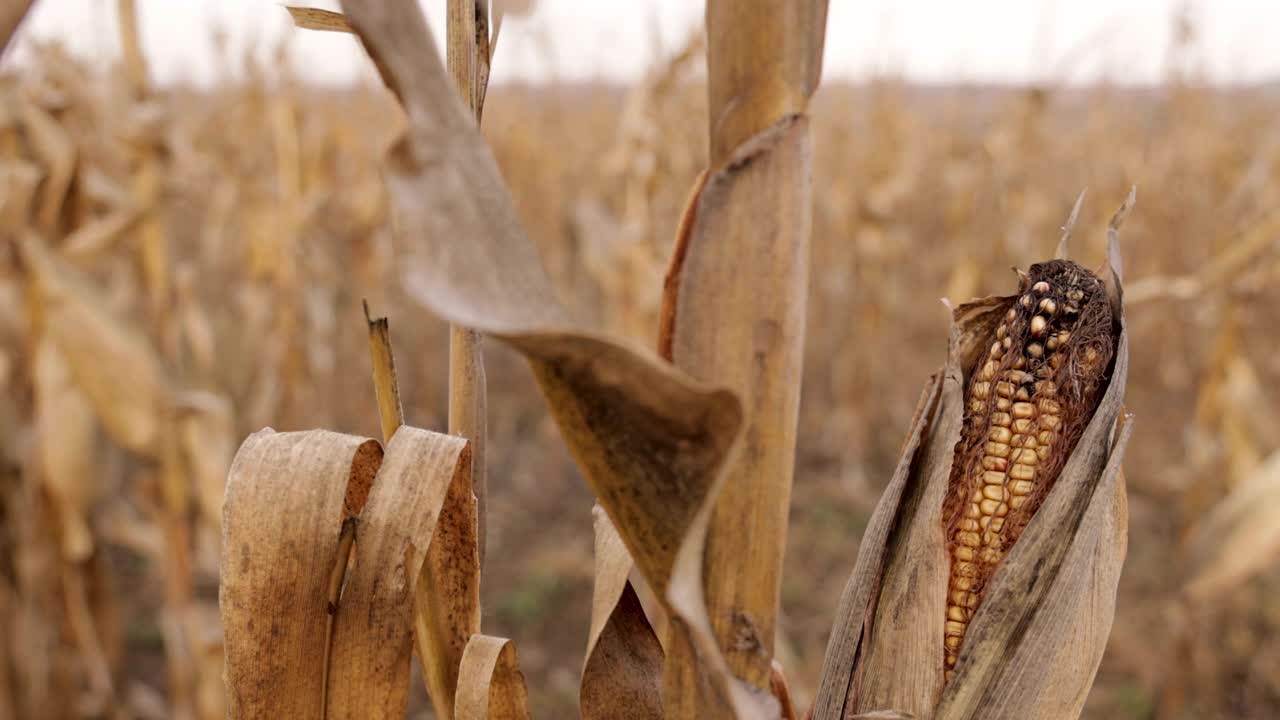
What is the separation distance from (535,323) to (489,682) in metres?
0.26

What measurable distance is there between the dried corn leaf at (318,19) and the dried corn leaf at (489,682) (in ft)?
1.08

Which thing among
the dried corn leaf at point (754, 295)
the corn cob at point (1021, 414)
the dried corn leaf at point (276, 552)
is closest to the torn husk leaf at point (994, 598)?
the corn cob at point (1021, 414)

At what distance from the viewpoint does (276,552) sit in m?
0.48

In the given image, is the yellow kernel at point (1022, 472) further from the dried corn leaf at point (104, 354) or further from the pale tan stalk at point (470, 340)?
the dried corn leaf at point (104, 354)

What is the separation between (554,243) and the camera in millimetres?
6977

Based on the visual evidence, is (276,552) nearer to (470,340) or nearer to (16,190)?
(470,340)

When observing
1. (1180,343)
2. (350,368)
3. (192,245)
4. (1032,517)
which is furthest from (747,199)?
(192,245)

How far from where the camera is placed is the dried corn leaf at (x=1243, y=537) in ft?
2.83

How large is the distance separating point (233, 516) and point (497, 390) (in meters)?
4.84

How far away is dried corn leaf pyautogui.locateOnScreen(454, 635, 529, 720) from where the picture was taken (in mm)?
476

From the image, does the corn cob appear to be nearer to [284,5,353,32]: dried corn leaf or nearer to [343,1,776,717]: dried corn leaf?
[343,1,776,717]: dried corn leaf

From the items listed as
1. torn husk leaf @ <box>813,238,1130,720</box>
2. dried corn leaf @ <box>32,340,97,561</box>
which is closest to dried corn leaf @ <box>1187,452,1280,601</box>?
torn husk leaf @ <box>813,238,1130,720</box>

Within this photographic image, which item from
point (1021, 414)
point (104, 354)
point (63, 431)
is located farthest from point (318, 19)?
point (63, 431)

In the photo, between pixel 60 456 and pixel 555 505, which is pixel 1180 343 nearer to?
pixel 555 505
